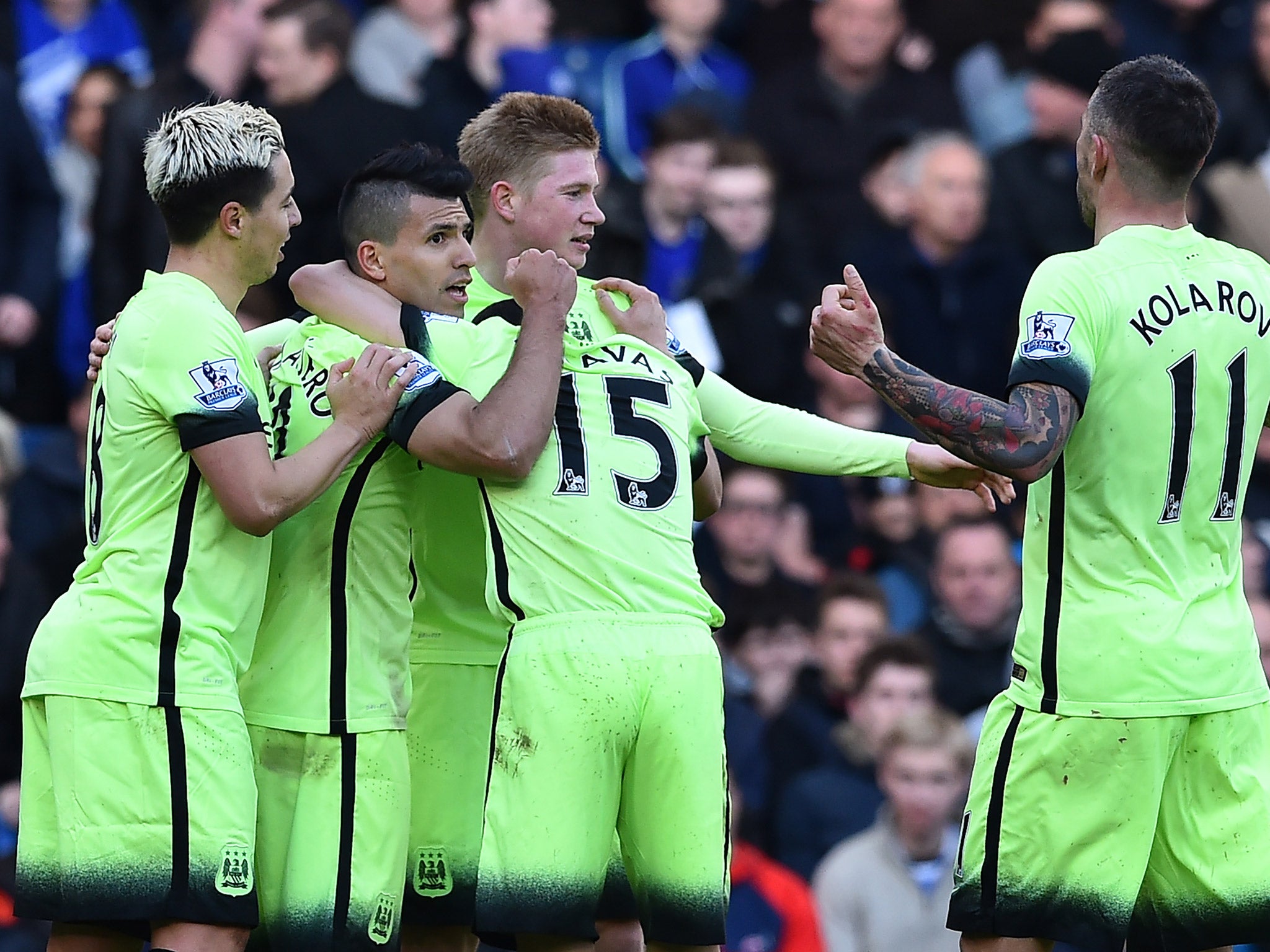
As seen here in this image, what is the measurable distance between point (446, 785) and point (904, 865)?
3307 mm

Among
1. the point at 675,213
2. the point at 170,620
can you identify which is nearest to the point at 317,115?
the point at 675,213

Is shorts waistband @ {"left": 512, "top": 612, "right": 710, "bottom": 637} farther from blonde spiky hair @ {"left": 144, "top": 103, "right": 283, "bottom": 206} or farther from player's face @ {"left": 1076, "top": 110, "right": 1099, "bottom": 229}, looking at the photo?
player's face @ {"left": 1076, "top": 110, "right": 1099, "bottom": 229}

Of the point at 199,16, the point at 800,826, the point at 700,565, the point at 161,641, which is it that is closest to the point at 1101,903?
the point at 161,641

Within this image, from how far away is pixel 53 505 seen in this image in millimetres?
9609

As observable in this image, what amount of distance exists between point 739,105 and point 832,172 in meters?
0.69

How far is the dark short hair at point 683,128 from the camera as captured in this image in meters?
10.5

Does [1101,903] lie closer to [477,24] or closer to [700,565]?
[700,565]

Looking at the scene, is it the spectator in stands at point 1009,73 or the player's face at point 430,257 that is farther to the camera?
the spectator in stands at point 1009,73

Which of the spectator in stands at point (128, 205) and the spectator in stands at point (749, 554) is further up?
the spectator in stands at point (128, 205)

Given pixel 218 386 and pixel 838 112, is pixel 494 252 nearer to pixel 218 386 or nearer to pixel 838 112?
pixel 218 386

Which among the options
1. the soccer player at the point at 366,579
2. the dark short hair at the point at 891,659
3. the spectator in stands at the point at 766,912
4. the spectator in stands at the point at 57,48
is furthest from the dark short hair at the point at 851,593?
the spectator in stands at the point at 57,48

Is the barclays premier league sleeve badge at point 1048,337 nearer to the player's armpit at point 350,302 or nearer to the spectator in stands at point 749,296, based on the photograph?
the player's armpit at point 350,302

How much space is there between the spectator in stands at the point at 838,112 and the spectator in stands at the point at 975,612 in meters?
2.00

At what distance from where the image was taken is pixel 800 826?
902 cm
